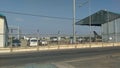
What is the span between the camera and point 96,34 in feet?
184

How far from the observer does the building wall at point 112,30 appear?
61.0m

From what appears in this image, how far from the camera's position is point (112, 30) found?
67062mm

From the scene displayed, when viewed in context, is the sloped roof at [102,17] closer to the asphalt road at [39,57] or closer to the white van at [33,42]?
the white van at [33,42]

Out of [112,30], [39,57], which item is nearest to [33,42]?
[39,57]

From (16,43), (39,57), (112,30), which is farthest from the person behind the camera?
(112,30)

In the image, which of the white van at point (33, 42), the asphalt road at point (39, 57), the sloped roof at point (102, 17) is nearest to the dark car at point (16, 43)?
the white van at point (33, 42)

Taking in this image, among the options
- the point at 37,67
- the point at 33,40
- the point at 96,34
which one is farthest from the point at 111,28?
the point at 37,67

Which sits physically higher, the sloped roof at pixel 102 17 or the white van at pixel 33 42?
the sloped roof at pixel 102 17

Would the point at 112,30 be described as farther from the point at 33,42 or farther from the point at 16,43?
the point at 16,43

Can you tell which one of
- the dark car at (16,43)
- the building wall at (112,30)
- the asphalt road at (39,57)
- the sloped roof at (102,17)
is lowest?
the asphalt road at (39,57)

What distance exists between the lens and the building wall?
200ft

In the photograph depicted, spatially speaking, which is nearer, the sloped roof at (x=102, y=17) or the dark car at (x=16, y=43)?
the dark car at (x=16, y=43)

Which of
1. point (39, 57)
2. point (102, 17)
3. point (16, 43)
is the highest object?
point (102, 17)

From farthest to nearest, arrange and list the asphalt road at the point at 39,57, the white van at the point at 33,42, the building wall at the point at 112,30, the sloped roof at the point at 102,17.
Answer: the sloped roof at the point at 102,17, the building wall at the point at 112,30, the white van at the point at 33,42, the asphalt road at the point at 39,57
